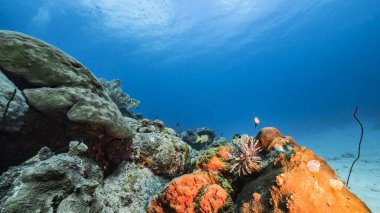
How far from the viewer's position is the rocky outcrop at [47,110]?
3.20 m

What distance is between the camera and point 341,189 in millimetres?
2734

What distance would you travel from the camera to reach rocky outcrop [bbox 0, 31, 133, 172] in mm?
3199

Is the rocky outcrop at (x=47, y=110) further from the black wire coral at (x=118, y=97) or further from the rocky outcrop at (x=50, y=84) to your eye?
the black wire coral at (x=118, y=97)

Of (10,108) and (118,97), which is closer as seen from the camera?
(10,108)

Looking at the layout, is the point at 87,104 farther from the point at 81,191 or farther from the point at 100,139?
the point at 81,191

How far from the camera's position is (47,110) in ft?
10.9

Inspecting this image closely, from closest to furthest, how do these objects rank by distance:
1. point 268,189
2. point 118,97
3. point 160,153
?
1. point 268,189
2. point 160,153
3. point 118,97

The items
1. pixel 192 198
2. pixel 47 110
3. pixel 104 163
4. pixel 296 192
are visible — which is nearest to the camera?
pixel 296 192

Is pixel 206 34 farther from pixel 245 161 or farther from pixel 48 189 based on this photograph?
pixel 48 189

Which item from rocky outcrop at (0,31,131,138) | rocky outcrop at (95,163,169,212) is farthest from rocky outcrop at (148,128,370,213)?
rocky outcrop at (0,31,131,138)

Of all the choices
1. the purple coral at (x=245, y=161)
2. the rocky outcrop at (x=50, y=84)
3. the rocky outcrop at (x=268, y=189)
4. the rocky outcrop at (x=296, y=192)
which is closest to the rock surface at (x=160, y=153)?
the rocky outcrop at (x=50, y=84)

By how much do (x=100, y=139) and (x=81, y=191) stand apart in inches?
53.2

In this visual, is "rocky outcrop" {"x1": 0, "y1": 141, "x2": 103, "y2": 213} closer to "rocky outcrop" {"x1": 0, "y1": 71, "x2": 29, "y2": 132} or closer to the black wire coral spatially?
"rocky outcrop" {"x1": 0, "y1": 71, "x2": 29, "y2": 132}

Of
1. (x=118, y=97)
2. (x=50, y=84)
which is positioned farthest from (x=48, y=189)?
(x=118, y=97)
